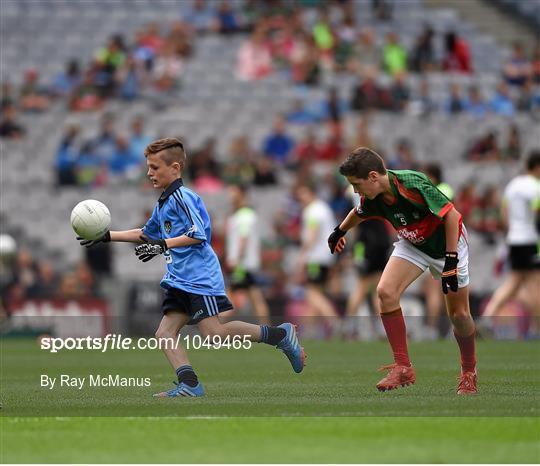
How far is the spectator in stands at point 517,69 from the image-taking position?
31906 mm

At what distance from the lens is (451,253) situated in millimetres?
10953

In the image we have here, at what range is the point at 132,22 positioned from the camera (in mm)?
33844

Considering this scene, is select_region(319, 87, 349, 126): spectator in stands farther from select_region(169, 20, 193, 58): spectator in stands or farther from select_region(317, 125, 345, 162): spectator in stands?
select_region(169, 20, 193, 58): spectator in stands

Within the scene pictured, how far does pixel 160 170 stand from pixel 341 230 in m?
1.79

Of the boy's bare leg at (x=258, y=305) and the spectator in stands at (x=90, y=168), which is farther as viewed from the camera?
the spectator in stands at (x=90, y=168)

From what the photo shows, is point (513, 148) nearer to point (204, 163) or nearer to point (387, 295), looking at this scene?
point (204, 163)

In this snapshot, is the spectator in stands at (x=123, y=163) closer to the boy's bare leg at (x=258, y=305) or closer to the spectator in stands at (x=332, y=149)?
the spectator in stands at (x=332, y=149)

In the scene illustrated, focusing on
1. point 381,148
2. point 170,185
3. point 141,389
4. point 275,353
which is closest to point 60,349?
point 275,353

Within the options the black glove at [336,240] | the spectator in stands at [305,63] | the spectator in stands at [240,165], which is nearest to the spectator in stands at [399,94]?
the spectator in stands at [305,63]

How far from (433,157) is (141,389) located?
17.6 m

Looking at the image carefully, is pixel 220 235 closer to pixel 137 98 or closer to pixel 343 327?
pixel 343 327

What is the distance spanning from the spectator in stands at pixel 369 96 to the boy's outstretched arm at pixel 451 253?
61.8 feet

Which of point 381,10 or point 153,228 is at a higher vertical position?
point 381,10

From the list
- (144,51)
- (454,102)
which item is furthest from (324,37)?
(144,51)
